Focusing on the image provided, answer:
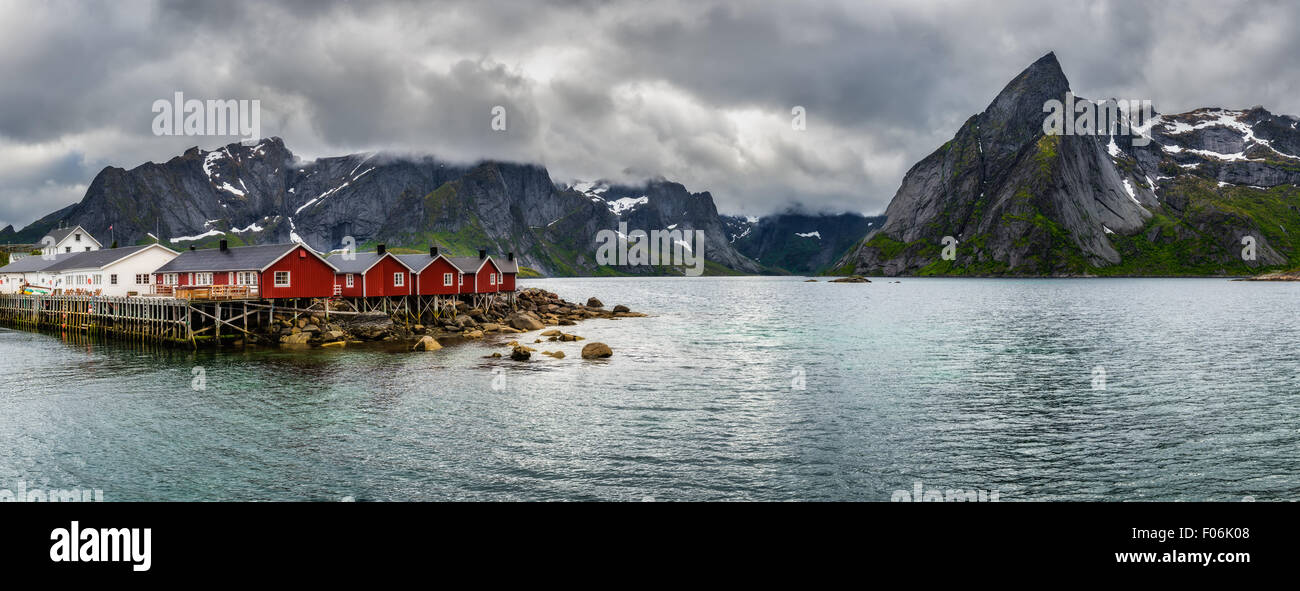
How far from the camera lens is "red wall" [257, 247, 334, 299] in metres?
66.6

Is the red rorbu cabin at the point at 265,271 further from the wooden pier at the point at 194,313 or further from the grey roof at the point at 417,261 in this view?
the grey roof at the point at 417,261

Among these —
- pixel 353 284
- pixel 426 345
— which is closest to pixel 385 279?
pixel 353 284

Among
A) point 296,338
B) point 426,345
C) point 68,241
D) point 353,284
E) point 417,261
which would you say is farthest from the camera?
point 68,241

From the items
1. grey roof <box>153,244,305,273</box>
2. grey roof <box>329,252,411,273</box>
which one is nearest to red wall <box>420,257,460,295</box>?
grey roof <box>329,252,411,273</box>

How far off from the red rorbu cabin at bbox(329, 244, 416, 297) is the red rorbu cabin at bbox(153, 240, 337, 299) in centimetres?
205

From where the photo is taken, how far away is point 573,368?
47.0m

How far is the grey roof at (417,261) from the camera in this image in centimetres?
8150

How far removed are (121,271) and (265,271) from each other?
27.2 m

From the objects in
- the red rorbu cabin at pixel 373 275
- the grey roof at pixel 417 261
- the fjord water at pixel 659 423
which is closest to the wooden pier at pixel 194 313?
the red rorbu cabin at pixel 373 275

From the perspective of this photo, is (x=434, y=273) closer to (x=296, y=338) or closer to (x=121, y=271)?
(x=296, y=338)

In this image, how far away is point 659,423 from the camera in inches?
1201
